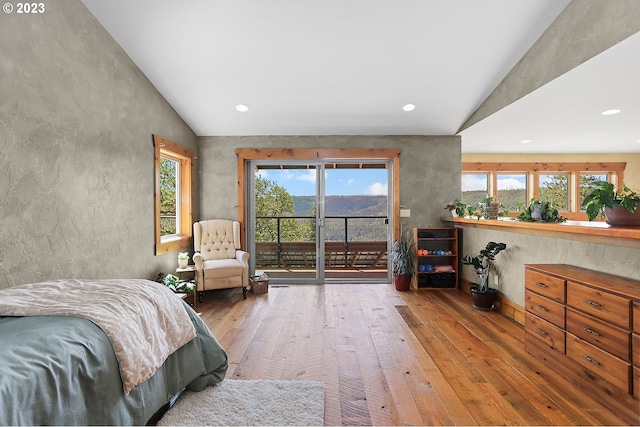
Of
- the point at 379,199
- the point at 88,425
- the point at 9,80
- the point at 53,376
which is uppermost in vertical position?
the point at 9,80

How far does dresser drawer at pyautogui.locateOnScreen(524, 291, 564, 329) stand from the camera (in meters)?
2.41

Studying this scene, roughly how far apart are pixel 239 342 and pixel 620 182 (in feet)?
26.6

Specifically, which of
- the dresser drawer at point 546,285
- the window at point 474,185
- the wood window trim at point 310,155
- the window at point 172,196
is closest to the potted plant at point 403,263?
the wood window trim at point 310,155

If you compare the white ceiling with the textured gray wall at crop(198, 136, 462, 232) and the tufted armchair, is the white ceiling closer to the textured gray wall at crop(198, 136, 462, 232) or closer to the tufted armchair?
the textured gray wall at crop(198, 136, 462, 232)

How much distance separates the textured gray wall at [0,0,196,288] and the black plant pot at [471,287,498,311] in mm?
3879

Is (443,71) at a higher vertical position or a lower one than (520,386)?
higher

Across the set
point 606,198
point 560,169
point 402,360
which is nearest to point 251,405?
point 402,360

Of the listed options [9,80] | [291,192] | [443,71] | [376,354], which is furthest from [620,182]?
[9,80]

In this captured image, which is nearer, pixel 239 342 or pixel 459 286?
pixel 239 342

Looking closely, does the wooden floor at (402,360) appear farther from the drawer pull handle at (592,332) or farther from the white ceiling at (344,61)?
the white ceiling at (344,61)

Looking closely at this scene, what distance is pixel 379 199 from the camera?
18.7 ft

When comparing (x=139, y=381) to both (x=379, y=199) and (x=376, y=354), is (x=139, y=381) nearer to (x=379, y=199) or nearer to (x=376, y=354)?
(x=376, y=354)

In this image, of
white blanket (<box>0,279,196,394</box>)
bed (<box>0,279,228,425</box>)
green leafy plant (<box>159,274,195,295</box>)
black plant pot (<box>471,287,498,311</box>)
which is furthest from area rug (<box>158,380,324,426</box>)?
black plant pot (<box>471,287,498,311</box>)

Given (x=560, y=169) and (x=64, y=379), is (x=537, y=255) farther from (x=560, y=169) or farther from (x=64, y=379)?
(x=560, y=169)
